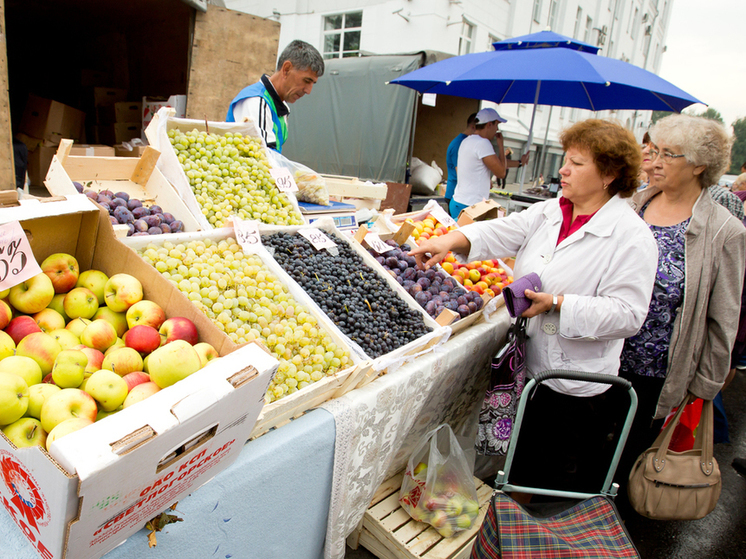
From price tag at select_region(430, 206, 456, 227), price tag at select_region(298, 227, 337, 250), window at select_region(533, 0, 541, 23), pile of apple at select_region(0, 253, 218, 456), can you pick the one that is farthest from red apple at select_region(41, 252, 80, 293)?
window at select_region(533, 0, 541, 23)

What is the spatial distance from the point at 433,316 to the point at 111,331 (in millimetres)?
1373

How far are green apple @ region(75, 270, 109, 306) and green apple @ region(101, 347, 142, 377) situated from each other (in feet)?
1.12

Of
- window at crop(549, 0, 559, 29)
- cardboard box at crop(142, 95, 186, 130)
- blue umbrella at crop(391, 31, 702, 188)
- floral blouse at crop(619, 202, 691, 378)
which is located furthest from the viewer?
window at crop(549, 0, 559, 29)

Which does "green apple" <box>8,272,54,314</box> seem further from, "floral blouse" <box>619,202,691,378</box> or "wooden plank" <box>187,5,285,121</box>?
"wooden plank" <box>187,5,285,121</box>

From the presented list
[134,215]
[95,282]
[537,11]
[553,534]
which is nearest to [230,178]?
[134,215]

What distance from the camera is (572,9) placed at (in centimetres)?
1681

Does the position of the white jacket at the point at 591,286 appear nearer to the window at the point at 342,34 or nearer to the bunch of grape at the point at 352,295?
Answer: the bunch of grape at the point at 352,295

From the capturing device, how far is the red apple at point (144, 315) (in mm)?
1341

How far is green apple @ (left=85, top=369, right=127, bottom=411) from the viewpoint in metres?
1.06

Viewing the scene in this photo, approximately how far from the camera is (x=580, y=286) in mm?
1919

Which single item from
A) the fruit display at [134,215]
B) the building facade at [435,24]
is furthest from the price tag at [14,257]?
the building facade at [435,24]

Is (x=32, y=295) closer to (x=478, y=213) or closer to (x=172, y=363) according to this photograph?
(x=172, y=363)

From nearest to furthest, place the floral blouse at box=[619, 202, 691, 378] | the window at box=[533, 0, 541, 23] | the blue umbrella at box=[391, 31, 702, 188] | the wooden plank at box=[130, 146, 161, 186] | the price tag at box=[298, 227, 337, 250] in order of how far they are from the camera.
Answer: the floral blouse at box=[619, 202, 691, 378] → the price tag at box=[298, 227, 337, 250] → the wooden plank at box=[130, 146, 161, 186] → the blue umbrella at box=[391, 31, 702, 188] → the window at box=[533, 0, 541, 23]

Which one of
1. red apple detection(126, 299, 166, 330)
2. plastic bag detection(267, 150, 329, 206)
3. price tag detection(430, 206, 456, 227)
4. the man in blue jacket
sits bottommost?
red apple detection(126, 299, 166, 330)
